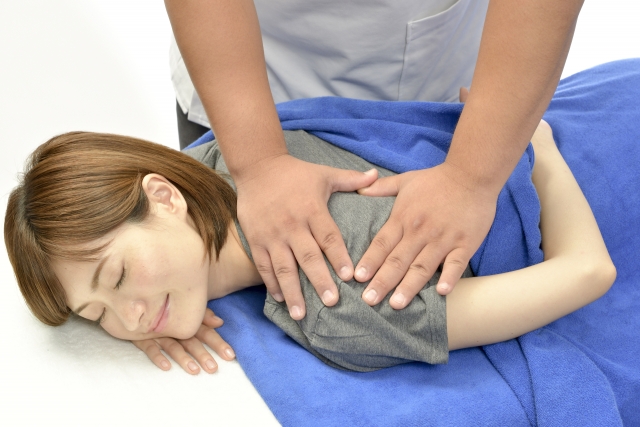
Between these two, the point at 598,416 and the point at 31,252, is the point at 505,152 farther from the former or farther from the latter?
the point at 31,252

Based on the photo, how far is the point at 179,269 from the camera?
1.08 metres

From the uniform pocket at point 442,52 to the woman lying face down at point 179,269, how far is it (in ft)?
1.18

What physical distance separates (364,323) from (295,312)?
11 centimetres

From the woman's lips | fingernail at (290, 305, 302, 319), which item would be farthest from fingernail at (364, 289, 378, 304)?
the woman's lips

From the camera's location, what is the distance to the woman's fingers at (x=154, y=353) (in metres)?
1.10

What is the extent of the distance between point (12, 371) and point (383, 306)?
60 cm

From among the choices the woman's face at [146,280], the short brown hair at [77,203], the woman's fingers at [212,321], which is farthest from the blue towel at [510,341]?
the short brown hair at [77,203]

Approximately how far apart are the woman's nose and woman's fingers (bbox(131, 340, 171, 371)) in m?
0.07

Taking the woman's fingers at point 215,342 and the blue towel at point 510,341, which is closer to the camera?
the blue towel at point 510,341

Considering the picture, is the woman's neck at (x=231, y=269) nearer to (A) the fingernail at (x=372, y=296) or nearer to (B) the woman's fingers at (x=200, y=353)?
(B) the woman's fingers at (x=200, y=353)

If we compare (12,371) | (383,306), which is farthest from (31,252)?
(383,306)

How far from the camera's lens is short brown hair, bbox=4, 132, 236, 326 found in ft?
3.47

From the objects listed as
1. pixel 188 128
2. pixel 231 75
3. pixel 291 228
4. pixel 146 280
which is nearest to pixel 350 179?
A: pixel 291 228

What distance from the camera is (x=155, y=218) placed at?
3.60 feet
